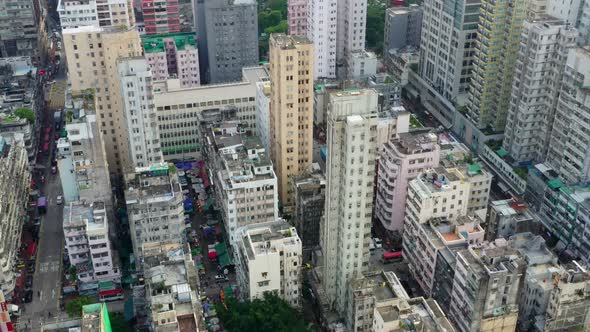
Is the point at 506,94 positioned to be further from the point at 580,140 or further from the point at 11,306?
the point at 11,306

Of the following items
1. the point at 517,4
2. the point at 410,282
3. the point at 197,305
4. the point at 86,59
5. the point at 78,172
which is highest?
the point at 517,4

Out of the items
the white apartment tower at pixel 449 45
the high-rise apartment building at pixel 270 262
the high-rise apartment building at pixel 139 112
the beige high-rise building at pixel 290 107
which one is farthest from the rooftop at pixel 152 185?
the white apartment tower at pixel 449 45

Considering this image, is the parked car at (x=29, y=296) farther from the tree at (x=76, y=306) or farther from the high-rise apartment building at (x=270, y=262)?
the high-rise apartment building at (x=270, y=262)

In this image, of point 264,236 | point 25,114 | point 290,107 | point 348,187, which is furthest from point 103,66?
point 348,187

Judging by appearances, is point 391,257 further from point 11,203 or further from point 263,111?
point 11,203

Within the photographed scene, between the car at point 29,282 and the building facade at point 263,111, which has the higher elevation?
the building facade at point 263,111

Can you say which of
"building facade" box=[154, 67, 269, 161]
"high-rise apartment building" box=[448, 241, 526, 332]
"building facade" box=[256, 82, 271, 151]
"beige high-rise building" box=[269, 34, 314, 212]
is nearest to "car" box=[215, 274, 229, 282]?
"beige high-rise building" box=[269, 34, 314, 212]

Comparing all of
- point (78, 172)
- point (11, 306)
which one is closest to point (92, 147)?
point (78, 172)

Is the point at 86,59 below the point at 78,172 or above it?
above
